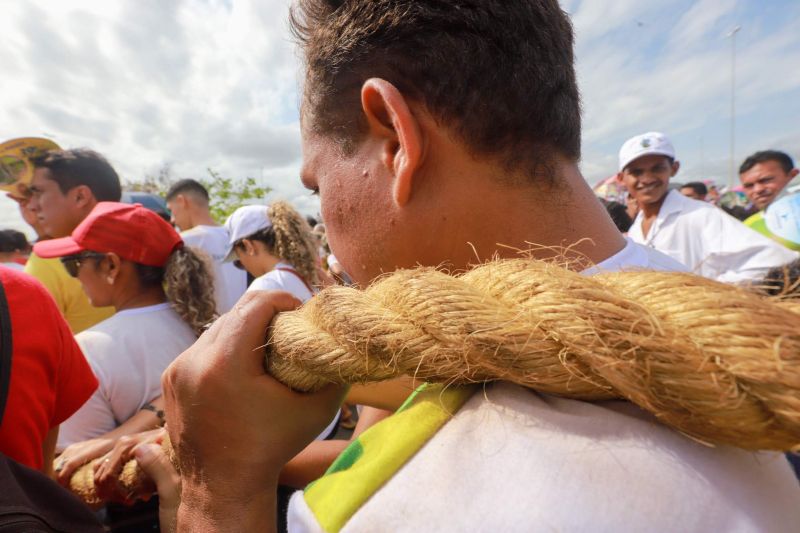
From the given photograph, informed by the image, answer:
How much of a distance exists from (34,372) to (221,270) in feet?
11.6

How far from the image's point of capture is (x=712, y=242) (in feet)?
12.6

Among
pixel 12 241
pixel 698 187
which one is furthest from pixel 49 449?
pixel 698 187

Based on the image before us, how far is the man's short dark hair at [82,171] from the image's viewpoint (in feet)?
12.6

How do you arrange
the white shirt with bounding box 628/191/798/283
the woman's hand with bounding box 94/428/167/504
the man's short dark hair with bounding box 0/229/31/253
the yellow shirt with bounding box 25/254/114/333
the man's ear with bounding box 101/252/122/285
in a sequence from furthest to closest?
the man's short dark hair with bounding box 0/229/31/253, the white shirt with bounding box 628/191/798/283, the yellow shirt with bounding box 25/254/114/333, the man's ear with bounding box 101/252/122/285, the woman's hand with bounding box 94/428/167/504

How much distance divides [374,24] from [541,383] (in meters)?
0.97

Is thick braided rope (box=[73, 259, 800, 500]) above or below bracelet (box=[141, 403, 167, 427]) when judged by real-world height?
above

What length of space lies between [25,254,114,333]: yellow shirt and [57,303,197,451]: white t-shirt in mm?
937

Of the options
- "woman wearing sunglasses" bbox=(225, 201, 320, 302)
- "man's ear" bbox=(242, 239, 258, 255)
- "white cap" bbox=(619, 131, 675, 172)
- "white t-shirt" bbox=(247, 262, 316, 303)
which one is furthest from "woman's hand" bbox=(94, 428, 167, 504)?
"white cap" bbox=(619, 131, 675, 172)

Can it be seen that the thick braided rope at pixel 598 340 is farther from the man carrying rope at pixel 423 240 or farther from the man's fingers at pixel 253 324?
the man's fingers at pixel 253 324

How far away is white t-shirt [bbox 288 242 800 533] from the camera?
53 cm

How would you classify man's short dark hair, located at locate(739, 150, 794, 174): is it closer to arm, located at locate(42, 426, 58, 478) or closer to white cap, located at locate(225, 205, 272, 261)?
white cap, located at locate(225, 205, 272, 261)

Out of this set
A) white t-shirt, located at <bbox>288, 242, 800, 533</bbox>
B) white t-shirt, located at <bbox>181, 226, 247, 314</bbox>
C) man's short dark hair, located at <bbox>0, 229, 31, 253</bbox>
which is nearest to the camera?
white t-shirt, located at <bbox>288, 242, 800, 533</bbox>

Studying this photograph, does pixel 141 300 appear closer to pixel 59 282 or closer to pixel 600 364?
pixel 59 282

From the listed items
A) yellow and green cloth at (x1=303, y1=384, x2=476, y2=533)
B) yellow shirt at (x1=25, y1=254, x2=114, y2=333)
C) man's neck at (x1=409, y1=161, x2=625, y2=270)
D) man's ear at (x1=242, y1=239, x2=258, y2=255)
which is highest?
man's neck at (x1=409, y1=161, x2=625, y2=270)
